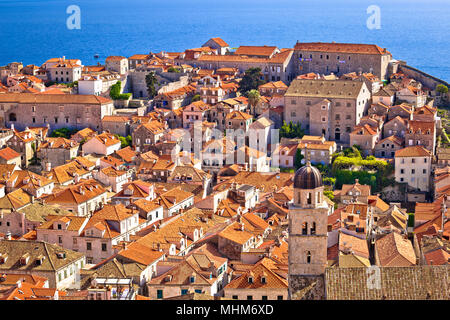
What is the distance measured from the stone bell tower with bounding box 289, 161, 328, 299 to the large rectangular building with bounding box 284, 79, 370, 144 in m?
32.3

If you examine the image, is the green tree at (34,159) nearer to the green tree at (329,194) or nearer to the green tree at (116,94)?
the green tree at (116,94)

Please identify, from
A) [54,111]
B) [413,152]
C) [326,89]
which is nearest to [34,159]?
[54,111]

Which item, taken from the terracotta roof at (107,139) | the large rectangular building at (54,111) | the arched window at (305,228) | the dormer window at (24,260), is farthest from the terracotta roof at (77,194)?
the arched window at (305,228)

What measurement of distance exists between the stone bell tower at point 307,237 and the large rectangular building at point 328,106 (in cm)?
3233

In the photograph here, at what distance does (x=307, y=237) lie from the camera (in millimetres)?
20969

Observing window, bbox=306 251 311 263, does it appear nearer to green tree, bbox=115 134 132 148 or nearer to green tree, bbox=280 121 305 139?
green tree, bbox=280 121 305 139

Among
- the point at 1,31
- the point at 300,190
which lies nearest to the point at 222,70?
the point at 300,190

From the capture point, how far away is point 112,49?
143m

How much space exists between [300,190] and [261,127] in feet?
105

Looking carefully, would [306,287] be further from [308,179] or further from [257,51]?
[257,51]

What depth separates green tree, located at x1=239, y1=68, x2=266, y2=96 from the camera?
6259 cm

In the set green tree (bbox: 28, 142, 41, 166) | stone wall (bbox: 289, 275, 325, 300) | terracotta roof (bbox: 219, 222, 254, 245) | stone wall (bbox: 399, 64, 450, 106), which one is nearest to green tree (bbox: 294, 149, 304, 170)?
stone wall (bbox: 399, 64, 450, 106)

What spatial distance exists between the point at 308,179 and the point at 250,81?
4252 cm

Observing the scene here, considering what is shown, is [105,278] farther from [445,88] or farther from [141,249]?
[445,88]
